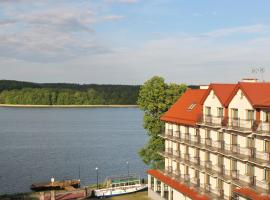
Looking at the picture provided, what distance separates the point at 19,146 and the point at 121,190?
227 ft

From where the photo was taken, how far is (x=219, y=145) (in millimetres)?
48062

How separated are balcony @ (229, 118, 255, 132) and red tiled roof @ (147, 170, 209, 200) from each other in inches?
339

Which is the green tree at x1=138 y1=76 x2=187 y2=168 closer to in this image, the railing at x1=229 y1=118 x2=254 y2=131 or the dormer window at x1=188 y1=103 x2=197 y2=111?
the dormer window at x1=188 y1=103 x2=197 y2=111

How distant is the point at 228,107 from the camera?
47.0m

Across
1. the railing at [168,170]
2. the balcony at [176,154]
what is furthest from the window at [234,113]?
the railing at [168,170]

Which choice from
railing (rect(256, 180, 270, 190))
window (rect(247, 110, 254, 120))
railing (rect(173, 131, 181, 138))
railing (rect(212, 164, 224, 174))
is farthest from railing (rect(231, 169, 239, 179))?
railing (rect(173, 131, 181, 138))

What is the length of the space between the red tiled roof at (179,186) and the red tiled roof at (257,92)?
12205 millimetres

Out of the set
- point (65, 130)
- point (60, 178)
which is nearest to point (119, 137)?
point (65, 130)

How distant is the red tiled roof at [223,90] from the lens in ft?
157

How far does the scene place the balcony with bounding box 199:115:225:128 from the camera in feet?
157

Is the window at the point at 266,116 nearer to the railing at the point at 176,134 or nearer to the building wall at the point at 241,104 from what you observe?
the building wall at the point at 241,104

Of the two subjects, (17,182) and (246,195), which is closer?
(246,195)

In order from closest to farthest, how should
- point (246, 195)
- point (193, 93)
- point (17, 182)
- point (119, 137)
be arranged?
point (246, 195), point (193, 93), point (17, 182), point (119, 137)

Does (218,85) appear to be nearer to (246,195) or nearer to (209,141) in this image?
(209,141)
